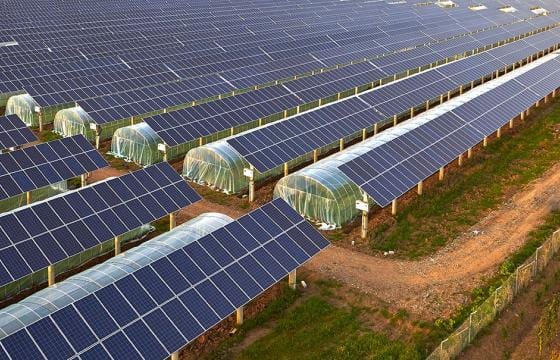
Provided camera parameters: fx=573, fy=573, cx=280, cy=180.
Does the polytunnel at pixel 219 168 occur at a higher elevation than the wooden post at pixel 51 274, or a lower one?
lower

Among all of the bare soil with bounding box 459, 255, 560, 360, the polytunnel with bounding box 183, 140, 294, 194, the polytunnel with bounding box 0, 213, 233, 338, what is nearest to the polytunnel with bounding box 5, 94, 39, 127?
the polytunnel with bounding box 183, 140, 294, 194

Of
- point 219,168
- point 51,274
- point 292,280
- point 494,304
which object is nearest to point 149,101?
point 219,168

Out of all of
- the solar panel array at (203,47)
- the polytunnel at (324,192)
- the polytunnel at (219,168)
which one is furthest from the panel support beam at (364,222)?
the solar panel array at (203,47)

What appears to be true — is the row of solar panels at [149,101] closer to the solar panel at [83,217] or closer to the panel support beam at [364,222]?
the solar panel at [83,217]

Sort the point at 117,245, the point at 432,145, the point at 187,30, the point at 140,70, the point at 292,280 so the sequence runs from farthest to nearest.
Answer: the point at 187,30 < the point at 140,70 < the point at 432,145 < the point at 117,245 < the point at 292,280

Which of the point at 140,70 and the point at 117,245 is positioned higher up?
the point at 117,245

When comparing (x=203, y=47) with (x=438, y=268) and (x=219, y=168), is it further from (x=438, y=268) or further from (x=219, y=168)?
(x=438, y=268)
